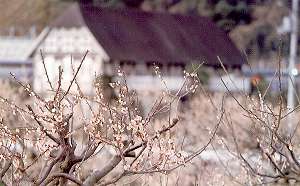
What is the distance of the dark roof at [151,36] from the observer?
3478cm

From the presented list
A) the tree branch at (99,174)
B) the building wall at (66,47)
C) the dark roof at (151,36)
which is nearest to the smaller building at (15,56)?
the building wall at (66,47)

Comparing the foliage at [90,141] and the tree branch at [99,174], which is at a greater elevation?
the foliage at [90,141]

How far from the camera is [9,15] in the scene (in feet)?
231

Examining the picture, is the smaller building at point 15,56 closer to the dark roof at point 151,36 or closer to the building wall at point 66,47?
the building wall at point 66,47

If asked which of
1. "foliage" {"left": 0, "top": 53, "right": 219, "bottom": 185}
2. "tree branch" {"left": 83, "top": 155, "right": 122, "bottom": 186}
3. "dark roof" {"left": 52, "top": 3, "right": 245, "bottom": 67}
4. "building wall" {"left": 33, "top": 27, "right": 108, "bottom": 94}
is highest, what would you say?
"dark roof" {"left": 52, "top": 3, "right": 245, "bottom": 67}

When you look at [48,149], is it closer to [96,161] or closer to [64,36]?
[96,161]

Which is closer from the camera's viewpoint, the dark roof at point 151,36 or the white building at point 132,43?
the white building at point 132,43

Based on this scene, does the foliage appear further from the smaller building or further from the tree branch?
the smaller building

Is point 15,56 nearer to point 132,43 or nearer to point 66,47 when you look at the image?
point 132,43

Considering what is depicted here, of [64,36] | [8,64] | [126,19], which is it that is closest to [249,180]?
[64,36]

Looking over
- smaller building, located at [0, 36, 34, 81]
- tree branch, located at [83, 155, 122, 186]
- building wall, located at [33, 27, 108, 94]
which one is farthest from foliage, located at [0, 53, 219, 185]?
smaller building, located at [0, 36, 34, 81]

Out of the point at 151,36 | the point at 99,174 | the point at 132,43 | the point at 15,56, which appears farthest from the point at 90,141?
the point at 15,56

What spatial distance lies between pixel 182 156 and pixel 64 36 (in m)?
30.8

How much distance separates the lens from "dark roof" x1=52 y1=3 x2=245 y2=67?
3478 centimetres
